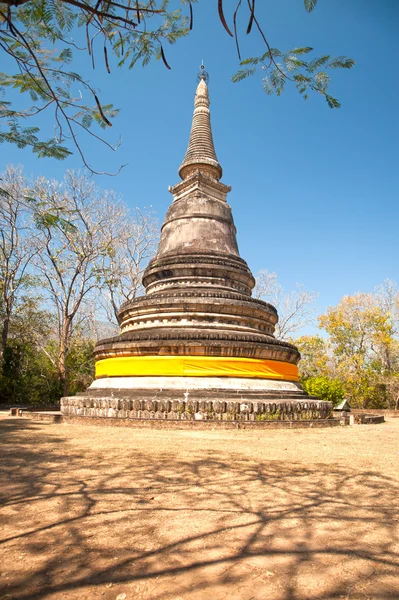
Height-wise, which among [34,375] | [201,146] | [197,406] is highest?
[201,146]

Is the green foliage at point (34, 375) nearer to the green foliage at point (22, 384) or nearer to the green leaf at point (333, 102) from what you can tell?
the green foliage at point (22, 384)

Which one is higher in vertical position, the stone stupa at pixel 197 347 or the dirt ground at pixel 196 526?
the stone stupa at pixel 197 347

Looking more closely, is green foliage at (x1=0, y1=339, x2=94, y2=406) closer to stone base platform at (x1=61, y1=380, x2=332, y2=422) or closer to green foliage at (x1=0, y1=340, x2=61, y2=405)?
green foliage at (x1=0, y1=340, x2=61, y2=405)

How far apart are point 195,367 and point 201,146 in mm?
13203

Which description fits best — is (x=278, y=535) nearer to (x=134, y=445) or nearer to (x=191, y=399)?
(x=134, y=445)

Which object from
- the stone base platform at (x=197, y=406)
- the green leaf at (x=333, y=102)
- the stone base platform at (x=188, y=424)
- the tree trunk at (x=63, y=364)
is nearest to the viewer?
the green leaf at (x=333, y=102)

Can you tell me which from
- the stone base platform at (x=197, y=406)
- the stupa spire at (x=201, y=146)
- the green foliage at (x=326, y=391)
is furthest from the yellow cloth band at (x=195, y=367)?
the stupa spire at (x=201, y=146)

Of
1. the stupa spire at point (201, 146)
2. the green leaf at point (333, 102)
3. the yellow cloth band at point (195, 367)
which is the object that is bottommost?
the yellow cloth band at point (195, 367)

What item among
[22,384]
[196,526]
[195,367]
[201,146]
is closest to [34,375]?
[22,384]

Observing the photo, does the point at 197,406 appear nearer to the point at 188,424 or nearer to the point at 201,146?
the point at 188,424

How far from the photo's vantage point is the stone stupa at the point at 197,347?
10164 millimetres

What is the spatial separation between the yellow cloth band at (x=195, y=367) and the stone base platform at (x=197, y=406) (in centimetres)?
54

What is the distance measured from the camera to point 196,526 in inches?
121

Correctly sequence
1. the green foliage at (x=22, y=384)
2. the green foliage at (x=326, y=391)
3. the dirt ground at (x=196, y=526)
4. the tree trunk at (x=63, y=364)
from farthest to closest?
the tree trunk at (x=63, y=364) < the green foliage at (x=22, y=384) < the green foliage at (x=326, y=391) < the dirt ground at (x=196, y=526)
